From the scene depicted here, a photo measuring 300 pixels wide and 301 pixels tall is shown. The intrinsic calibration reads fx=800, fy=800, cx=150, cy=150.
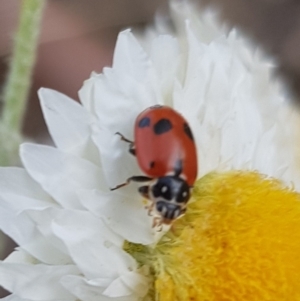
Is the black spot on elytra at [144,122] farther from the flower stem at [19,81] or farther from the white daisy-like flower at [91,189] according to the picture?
the flower stem at [19,81]

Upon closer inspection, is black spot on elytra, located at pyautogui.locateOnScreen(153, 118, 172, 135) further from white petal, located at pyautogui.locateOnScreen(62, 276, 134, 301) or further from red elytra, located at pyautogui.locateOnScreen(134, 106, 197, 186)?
white petal, located at pyautogui.locateOnScreen(62, 276, 134, 301)

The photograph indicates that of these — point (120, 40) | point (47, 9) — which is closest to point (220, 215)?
point (120, 40)

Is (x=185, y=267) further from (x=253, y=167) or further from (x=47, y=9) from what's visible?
(x=47, y=9)

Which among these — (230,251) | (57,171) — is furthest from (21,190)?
(230,251)

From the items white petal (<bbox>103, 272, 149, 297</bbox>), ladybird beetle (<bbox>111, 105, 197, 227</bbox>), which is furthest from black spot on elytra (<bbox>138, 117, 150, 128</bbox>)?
white petal (<bbox>103, 272, 149, 297</bbox>)

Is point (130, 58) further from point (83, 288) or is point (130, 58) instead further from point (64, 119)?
point (83, 288)

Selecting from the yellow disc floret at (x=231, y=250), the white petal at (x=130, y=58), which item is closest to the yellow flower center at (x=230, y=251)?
the yellow disc floret at (x=231, y=250)
